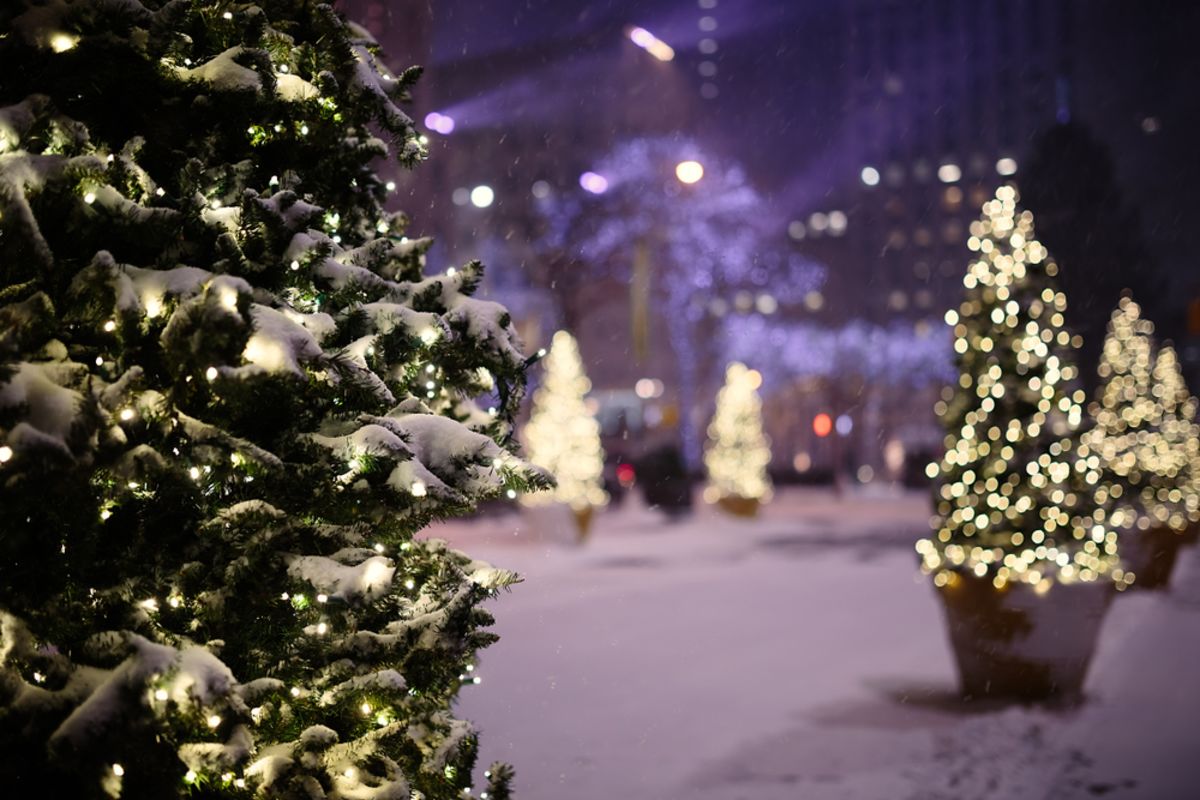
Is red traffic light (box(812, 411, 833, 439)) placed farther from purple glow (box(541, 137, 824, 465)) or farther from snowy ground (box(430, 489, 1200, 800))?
snowy ground (box(430, 489, 1200, 800))

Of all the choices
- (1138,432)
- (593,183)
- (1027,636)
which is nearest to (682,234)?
(593,183)

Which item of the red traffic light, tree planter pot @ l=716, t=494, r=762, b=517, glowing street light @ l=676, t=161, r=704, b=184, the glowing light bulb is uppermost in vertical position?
glowing street light @ l=676, t=161, r=704, b=184

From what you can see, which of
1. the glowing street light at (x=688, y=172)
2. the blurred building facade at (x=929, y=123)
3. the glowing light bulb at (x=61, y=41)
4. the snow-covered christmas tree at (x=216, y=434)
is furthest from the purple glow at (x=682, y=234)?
the blurred building facade at (x=929, y=123)

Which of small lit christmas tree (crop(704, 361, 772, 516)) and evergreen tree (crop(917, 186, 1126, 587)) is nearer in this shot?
evergreen tree (crop(917, 186, 1126, 587))

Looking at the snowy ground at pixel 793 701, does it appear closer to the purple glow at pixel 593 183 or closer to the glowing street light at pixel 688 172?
the glowing street light at pixel 688 172

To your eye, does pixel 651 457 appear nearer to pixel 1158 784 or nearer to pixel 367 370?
pixel 1158 784

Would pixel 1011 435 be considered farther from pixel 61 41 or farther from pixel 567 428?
pixel 567 428

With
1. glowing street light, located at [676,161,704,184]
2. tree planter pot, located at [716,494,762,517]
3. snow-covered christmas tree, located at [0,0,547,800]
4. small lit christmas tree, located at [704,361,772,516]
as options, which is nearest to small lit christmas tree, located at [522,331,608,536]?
glowing street light, located at [676,161,704,184]

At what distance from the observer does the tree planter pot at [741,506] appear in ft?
81.6

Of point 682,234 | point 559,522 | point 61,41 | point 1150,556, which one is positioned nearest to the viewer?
point 61,41

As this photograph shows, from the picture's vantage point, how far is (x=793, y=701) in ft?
27.5

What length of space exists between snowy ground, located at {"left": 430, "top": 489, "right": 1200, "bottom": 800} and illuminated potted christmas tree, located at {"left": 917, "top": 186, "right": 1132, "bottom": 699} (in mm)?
511

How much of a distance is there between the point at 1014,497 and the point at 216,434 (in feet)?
25.2

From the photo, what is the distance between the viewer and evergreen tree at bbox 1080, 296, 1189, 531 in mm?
15664
